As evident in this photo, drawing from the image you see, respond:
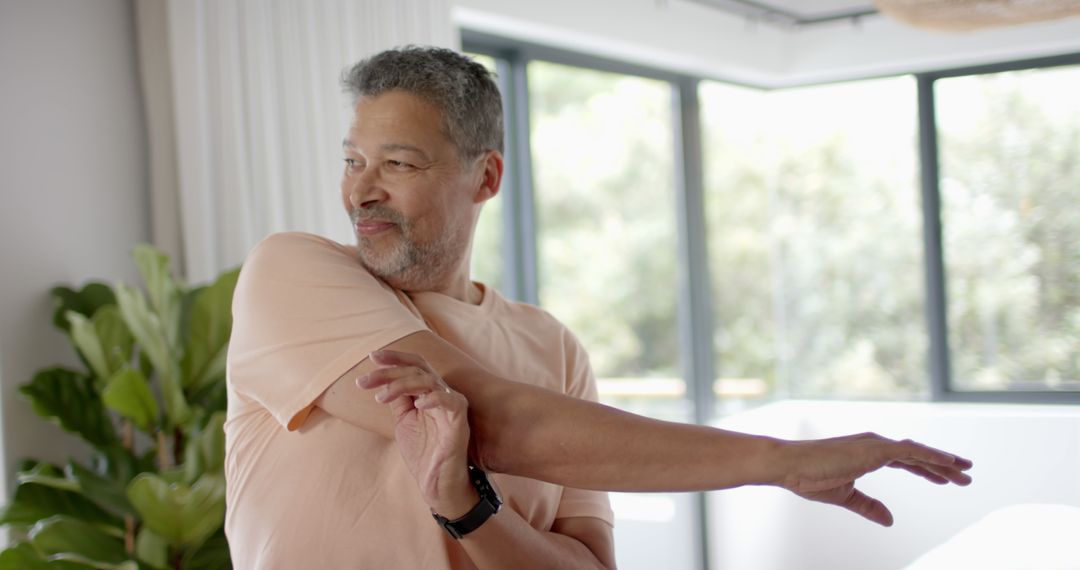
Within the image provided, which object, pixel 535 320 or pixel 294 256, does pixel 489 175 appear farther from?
pixel 294 256

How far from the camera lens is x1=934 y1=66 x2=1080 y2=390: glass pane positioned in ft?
17.4

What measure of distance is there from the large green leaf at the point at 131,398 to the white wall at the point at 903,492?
3439 millimetres

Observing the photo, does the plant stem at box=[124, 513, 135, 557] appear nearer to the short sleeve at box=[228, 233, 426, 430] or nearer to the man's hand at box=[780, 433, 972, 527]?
the short sleeve at box=[228, 233, 426, 430]

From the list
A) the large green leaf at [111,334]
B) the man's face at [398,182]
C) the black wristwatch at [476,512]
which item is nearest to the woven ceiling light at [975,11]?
the man's face at [398,182]

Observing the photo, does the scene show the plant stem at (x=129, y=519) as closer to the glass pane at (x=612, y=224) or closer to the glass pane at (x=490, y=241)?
the glass pane at (x=490, y=241)

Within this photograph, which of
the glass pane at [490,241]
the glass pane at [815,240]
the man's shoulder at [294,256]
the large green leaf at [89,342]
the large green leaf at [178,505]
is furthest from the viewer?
the glass pane at [815,240]

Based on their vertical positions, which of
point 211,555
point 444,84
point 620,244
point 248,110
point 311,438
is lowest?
point 211,555

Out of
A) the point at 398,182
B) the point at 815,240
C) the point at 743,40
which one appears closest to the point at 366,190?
the point at 398,182

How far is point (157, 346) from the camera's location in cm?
257

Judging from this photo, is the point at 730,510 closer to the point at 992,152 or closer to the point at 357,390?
the point at 992,152

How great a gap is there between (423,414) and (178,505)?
1363 mm

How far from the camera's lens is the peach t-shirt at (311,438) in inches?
51.3

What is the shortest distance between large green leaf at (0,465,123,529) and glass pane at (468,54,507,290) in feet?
6.93

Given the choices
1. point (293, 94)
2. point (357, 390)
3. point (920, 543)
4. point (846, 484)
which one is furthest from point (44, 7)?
point (920, 543)
